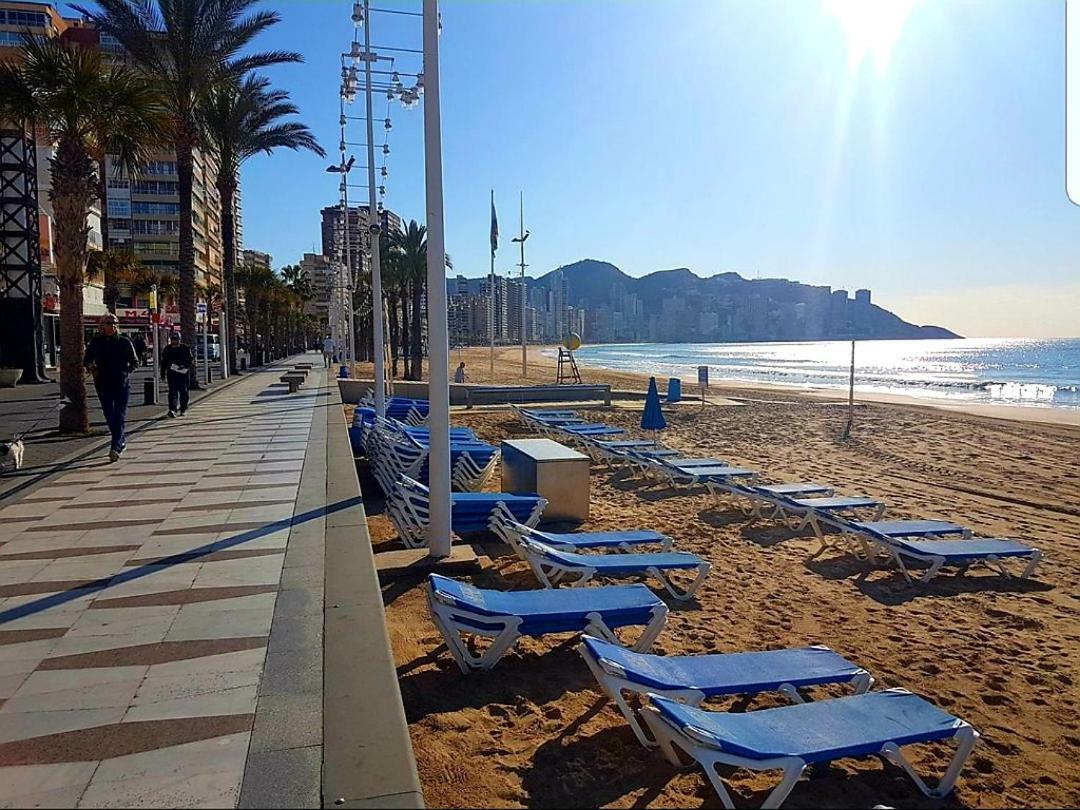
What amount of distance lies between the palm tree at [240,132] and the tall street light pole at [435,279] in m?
20.3

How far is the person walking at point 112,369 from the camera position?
9617 mm

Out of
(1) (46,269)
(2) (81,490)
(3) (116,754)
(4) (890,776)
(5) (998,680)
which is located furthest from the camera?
(1) (46,269)

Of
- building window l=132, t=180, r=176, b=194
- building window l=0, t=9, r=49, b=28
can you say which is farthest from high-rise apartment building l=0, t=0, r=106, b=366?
building window l=132, t=180, r=176, b=194

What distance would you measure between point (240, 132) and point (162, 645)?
2539 centimetres

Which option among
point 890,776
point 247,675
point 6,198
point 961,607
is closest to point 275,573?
point 247,675

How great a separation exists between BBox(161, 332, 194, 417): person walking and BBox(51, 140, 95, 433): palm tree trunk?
2628 millimetres

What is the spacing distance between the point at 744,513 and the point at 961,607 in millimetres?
3372

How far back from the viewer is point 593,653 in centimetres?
353

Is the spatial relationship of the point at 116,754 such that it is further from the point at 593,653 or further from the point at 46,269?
the point at 46,269

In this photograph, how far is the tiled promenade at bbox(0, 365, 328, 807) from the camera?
2729mm

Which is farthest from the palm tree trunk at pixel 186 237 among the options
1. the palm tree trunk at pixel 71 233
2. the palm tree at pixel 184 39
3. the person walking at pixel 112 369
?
the person walking at pixel 112 369

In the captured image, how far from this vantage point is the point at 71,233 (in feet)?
36.7

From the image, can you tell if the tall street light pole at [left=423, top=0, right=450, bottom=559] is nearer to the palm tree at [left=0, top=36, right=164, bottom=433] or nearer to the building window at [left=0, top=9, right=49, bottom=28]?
the palm tree at [left=0, top=36, right=164, bottom=433]

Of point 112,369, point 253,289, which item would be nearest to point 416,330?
point 253,289
